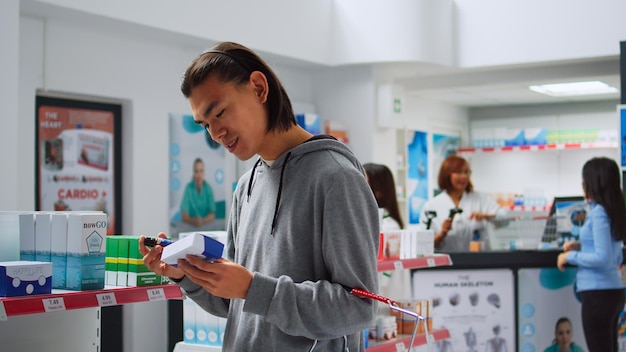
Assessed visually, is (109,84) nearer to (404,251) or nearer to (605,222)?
(404,251)

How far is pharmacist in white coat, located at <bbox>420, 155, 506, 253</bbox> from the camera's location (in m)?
6.77

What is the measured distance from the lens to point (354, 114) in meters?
8.70

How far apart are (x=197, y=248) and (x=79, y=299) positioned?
1155mm

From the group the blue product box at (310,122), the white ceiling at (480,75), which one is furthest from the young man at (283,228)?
the blue product box at (310,122)

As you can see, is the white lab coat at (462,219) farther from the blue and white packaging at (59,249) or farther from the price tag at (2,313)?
the price tag at (2,313)

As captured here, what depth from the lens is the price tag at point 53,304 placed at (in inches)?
108

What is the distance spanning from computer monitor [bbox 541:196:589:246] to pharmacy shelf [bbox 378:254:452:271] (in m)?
2.08

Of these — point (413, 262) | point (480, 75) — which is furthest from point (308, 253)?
point (480, 75)

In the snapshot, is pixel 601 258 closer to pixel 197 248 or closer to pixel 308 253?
pixel 308 253

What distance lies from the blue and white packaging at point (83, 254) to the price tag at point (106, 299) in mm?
53

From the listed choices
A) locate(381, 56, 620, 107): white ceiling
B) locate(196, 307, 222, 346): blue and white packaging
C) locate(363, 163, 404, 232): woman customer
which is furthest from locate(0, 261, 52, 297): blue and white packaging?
locate(381, 56, 620, 107): white ceiling

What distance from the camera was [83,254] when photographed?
2.96 meters

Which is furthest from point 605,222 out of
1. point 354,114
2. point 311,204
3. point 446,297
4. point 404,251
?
point 311,204

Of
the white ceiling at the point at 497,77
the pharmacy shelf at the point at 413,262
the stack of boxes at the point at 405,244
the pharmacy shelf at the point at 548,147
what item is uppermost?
the white ceiling at the point at 497,77
